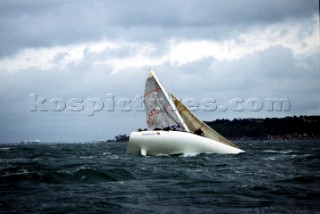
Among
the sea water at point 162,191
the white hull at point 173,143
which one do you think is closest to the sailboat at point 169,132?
the white hull at point 173,143

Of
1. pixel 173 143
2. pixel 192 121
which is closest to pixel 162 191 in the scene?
pixel 173 143

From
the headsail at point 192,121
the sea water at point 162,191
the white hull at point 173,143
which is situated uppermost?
the headsail at point 192,121

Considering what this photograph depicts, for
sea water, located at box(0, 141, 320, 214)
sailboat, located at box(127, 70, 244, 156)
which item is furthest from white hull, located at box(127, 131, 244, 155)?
sea water, located at box(0, 141, 320, 214)

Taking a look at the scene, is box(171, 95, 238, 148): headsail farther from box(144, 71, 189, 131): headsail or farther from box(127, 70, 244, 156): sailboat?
box(144, 71, 189, 131): headsail

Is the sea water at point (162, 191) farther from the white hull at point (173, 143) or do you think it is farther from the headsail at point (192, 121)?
the headsail at point (192, 121)

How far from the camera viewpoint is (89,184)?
19984 millimetres

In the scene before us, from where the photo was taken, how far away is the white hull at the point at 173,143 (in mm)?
37188

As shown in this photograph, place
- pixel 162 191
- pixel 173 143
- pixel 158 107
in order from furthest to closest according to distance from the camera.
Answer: pixel 158 107, pixel 173 143, pixel 162 191

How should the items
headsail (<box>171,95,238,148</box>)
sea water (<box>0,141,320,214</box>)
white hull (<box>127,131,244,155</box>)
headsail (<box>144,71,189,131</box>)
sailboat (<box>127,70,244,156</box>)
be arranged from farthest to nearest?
headsail (<box>171,95,238,148</box>), headsail (<box>144,71,189,131</box>), sailboat (<box>127,70,244,156</box>), white hull (<box>127,131,244,155</box>), sea water (<box>0,141,320,214</box>)

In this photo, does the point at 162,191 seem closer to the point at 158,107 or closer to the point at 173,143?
the point at 173,143

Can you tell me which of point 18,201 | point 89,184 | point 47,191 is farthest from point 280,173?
point 18,201

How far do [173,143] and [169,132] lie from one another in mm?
1028

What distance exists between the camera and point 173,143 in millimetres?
37250

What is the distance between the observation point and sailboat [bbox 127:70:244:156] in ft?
123
